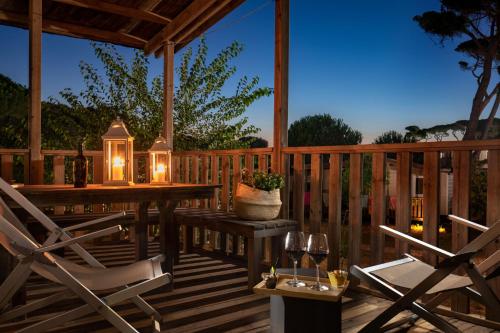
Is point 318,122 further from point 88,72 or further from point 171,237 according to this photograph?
point 171,237

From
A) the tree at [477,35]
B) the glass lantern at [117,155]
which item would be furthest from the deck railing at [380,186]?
the tree at [477,35]

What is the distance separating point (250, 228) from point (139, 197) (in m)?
0.89

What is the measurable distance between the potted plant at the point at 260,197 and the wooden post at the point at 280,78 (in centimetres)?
39

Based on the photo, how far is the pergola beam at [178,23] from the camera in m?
4.45

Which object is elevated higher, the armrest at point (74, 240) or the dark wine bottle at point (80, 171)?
the dark wine bottle at point (80, 171)

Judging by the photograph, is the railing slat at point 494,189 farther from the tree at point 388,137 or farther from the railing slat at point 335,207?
the tree at point 388,137

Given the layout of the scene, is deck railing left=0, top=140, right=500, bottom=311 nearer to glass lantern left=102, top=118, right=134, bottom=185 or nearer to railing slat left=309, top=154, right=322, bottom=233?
railing slat left=309, top=154, right=322, bottom=233

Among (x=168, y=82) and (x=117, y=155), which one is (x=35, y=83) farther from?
(x=117, y=155)

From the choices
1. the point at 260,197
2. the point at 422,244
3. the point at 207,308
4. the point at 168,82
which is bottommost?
the point at 207,308

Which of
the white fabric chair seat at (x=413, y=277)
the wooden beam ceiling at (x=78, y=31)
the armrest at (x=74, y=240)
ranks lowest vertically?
the white fabric chair seat at (x=413, y=277)

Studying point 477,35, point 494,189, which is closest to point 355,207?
point 494,189

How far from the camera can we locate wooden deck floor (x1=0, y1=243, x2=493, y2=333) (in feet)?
7.77

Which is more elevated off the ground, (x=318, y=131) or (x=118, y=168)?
(x=318, y=131)

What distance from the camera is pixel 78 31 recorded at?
4.98 m
